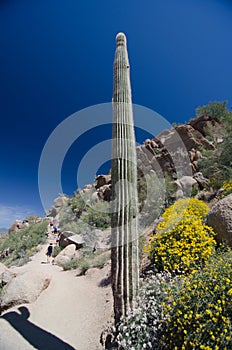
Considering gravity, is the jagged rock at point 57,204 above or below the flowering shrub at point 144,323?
above

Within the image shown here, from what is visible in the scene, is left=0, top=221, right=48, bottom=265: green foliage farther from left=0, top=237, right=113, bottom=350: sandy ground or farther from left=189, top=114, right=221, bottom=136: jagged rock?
left=189, top=114, right=221, bottom=136: jagged rock

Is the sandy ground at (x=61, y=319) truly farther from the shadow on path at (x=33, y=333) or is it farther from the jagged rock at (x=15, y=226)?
the jagged rock at (x=15, y=226)

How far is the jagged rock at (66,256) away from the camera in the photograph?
992cm

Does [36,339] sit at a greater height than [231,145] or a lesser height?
lesser

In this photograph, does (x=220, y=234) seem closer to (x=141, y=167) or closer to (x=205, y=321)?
(x=205, y=321)

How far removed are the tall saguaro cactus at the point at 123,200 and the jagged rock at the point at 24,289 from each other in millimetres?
3542

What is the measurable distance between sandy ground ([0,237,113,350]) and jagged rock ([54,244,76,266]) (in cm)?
306

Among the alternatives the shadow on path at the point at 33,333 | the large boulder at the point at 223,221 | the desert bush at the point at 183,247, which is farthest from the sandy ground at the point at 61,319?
the large boulder at the point at 223,221

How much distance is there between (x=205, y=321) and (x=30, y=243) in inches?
645

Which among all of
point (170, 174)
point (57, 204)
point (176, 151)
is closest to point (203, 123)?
point (176, 151)

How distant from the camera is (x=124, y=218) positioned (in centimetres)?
349

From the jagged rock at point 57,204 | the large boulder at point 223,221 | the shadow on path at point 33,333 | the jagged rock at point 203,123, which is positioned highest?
the jagged rock at point 203,123

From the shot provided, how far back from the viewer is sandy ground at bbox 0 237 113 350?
3844 mm

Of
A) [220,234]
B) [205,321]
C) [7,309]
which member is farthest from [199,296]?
[7,309]
